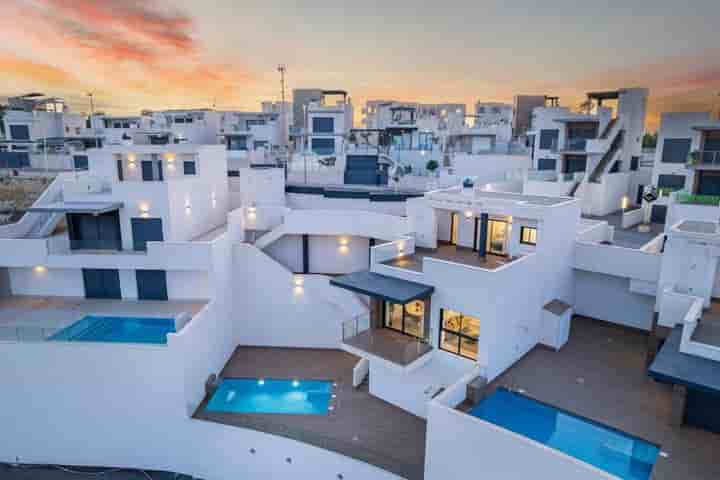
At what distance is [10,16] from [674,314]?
2619cm

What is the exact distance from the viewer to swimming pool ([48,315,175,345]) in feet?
51.3

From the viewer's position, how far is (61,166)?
38.1 m

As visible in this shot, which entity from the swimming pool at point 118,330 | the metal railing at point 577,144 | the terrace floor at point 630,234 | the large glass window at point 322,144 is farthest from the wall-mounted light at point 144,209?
the metal railing at point 577,144

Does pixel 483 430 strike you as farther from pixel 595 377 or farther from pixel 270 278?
pixel 270 278

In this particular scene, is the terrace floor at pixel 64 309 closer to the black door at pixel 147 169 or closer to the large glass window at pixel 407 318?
the black door at pixel 147 169

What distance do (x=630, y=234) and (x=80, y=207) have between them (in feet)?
87.7

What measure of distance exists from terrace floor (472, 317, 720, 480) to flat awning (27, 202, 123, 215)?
17.5 meters

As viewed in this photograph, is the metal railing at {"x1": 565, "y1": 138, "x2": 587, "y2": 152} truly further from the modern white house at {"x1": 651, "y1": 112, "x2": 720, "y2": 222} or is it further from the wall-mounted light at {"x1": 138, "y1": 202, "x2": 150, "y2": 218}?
the wall-mounted light at {"x1": 138, "y1": 202, "x2": 150, "y2": 218}

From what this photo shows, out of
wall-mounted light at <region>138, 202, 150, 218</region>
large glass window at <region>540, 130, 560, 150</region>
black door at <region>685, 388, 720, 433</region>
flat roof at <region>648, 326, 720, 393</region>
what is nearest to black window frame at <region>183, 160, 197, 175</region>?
wall-mounted light at <region>138, 202, 150, 218</region>

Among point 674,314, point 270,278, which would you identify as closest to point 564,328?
point 674,314

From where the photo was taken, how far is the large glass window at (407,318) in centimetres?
1479

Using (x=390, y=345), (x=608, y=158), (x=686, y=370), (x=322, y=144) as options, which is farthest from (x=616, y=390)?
(x=322, y=144)

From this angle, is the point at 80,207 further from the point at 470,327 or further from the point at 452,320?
the point at 470,327

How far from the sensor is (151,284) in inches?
771
